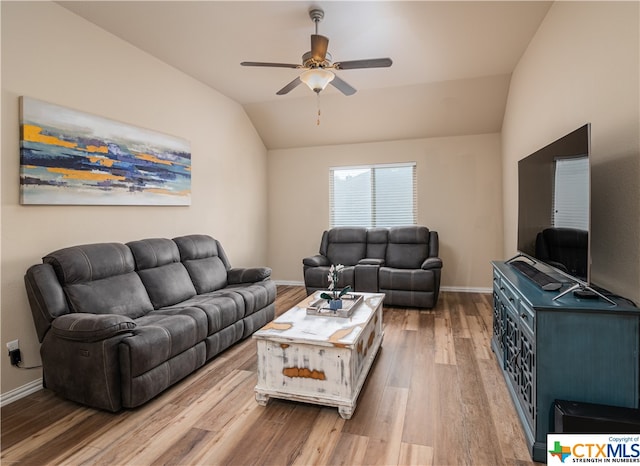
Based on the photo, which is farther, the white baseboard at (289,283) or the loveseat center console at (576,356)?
the white baseboard at (289,283)

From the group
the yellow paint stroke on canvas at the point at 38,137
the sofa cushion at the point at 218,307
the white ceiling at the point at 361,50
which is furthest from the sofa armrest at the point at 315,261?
the yellow paint stroke on canvas at the point at 38,137

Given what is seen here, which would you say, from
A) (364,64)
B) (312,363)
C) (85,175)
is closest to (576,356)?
(312,363)

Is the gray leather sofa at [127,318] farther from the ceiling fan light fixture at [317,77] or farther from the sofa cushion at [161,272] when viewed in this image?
the ceiling fan light fixture at [317,77]

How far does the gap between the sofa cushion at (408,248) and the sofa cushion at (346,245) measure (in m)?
0.44

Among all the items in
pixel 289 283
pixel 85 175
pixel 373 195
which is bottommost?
pixel 289 283

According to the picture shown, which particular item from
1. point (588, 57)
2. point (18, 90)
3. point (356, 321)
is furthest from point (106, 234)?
point (588, 57)

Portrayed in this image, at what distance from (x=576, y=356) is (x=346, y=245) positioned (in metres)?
4.08

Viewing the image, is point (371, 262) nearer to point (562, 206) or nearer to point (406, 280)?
point (406, 280)

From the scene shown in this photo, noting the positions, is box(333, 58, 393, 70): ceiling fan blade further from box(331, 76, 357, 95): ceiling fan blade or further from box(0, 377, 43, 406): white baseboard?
box(0, 377, 43, 406): white baseboard

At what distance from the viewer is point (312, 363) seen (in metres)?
2.30

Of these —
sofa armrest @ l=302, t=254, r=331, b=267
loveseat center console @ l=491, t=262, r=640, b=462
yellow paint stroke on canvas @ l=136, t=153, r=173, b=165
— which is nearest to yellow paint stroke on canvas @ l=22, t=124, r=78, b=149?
yellow paint stroke on canvas @ l=136, t=153, r=173, b=165

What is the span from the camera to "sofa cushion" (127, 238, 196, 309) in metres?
3.21

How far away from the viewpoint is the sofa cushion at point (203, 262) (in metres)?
3.75

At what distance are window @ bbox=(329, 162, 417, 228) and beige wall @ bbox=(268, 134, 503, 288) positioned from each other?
0.12 meters
